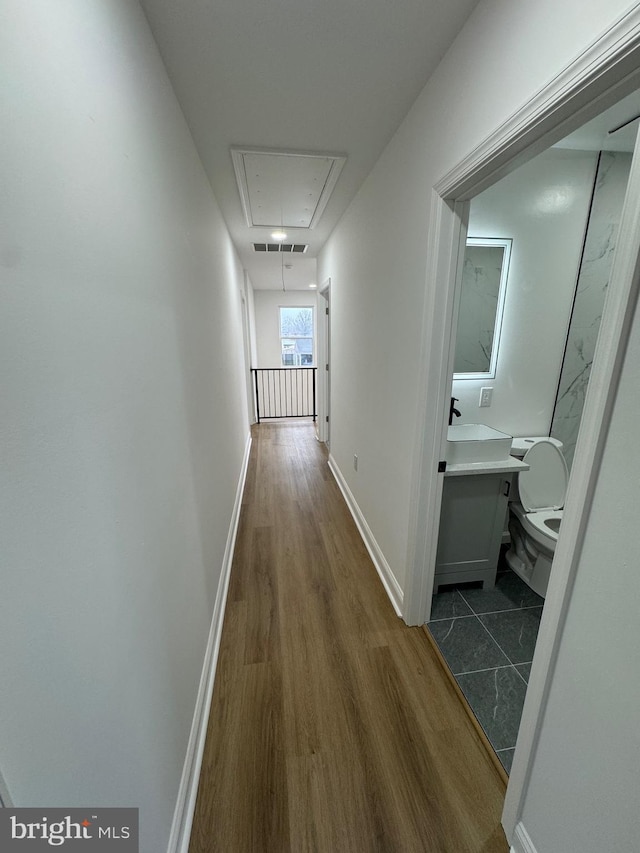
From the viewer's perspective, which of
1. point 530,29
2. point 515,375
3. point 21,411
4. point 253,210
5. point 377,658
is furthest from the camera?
point 253,210

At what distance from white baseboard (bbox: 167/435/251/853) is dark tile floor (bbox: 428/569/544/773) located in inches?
43.8

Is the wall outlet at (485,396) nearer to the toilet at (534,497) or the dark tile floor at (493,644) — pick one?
the toilet at (534,497)

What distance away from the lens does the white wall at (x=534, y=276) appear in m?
1.96

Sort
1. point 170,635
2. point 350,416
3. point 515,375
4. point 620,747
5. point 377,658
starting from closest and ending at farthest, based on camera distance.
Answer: point 620,747, point 170,635, point 377,658, point 515,375, point 350,416

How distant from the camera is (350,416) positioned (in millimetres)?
3012

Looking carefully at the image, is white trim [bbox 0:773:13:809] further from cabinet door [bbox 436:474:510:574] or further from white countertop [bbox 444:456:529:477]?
cabinet door [bbox 436:474:510:574]

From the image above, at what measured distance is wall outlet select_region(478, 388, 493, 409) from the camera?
7.41 feet

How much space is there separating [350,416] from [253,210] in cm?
186

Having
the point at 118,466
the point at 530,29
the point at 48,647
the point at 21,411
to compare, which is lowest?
the point at 48,647

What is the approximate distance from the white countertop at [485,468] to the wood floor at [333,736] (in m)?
0.88

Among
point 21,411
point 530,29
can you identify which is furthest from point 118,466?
point 530,29

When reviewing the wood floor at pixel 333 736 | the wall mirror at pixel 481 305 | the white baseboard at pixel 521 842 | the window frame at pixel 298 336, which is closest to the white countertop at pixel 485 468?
the wall mirror at pixel 481 305

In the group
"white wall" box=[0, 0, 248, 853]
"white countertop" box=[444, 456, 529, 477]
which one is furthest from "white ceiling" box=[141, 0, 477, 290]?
"white countertop" box=[444, 456, 529, 477]

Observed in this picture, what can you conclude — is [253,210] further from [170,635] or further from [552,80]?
[170,635]
